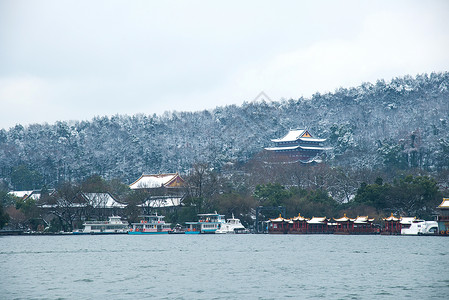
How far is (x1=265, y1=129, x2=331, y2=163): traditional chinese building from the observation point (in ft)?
388

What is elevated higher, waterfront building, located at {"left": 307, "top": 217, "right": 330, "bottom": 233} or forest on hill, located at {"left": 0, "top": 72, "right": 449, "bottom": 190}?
forest on hill, located at {"left": 0, "top": 72, "right": 449, "bottom": 190}

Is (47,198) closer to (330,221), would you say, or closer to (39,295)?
(330,221)

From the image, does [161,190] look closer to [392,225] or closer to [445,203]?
[392,225]

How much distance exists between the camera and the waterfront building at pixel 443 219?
2653 inches

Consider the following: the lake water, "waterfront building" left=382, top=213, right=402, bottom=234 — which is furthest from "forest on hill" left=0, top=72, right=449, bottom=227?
the lake water

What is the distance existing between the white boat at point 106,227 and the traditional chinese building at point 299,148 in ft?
127

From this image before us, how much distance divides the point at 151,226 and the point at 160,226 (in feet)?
3.95

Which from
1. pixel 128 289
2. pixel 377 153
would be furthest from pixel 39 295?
pixel 377 153

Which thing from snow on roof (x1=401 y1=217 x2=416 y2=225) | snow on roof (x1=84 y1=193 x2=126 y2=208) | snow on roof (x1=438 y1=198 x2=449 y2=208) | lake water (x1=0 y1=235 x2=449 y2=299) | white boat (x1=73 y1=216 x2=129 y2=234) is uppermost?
snow on roof (x1=84 y1=193 x2=126 y2=208)

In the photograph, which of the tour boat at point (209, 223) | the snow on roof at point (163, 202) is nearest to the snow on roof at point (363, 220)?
the tour boat at point (209, 223)

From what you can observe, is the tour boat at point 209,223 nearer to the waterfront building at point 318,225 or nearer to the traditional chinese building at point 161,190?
the traditional chinese building at point 161,190

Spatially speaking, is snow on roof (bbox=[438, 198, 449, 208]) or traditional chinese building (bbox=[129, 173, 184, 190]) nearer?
snow on roof (bbox=[438, 198, 449, 208])

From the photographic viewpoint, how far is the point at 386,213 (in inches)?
2958

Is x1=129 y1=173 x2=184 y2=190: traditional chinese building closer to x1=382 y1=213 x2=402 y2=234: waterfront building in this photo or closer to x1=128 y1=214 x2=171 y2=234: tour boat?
x1=128 y1=214 x2=171 y2=234: tour boat
